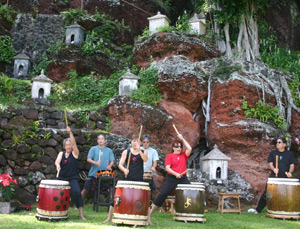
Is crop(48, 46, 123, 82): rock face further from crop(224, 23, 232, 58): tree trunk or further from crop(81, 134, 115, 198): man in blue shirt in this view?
crop(81, 134, 115, 198): man in blue shirt

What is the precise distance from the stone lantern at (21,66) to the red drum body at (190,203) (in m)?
10.7

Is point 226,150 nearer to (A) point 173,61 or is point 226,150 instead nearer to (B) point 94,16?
(A) point 173,61

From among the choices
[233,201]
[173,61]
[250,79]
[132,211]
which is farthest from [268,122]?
[132,211]

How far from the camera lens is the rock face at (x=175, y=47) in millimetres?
13000

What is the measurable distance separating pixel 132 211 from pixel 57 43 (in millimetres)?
11611

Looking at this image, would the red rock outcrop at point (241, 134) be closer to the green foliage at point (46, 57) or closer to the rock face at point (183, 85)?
the rock face at point (183, 85)

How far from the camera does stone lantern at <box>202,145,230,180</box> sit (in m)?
9.96

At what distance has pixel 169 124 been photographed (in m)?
11.2

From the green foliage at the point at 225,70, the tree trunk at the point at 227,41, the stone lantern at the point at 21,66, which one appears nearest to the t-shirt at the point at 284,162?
the green foliage at the point at 225,70

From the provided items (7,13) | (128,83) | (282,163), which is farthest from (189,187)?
(7,13)

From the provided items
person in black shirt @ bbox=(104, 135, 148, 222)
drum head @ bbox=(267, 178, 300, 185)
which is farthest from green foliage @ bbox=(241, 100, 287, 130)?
person in black shirt @ bbox=(104, 135, 148, 222)

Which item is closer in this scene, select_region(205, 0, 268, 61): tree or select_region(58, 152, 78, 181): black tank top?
select_region(58, 152, 78, 181): black tank top

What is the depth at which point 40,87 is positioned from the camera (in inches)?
491

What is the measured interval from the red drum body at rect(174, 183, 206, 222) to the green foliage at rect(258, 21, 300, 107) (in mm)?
6723
